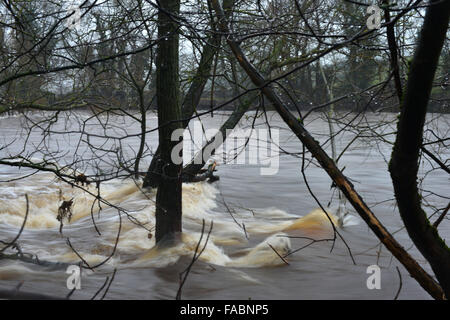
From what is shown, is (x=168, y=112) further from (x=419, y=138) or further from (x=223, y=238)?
(x=419, y=138)

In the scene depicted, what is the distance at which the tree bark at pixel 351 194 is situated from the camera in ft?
9.59

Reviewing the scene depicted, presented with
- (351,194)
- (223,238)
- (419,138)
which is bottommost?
(223,238)

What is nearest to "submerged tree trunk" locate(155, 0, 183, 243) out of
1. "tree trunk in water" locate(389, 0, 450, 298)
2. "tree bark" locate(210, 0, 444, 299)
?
"tree bark" locate(210, 0, 444, 299)

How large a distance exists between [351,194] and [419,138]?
0.96 meters

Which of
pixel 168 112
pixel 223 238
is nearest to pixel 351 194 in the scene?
pixel 168 112

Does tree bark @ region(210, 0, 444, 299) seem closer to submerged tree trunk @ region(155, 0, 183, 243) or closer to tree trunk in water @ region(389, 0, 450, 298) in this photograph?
tree trunk in water @ region(389, 0, 450, 298)

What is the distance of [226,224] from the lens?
31.7ft

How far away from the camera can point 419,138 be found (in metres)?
2.17

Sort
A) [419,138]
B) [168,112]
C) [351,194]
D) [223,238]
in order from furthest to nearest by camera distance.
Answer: [223,238] → [168,112] → [351,194] → [419,138]

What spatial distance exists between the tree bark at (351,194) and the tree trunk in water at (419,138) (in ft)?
0.94

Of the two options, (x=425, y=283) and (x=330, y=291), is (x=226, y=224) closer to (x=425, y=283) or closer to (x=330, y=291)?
(x=330, y=291)

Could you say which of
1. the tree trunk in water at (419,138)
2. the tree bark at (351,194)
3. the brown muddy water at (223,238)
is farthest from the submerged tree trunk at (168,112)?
the tree trunk in water at (419,138)

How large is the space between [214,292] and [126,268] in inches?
54.5
